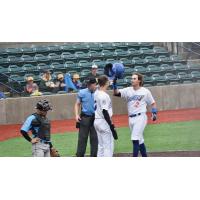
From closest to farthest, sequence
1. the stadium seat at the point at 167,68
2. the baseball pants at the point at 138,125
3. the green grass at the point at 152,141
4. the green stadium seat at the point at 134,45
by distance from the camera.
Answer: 1. the baseball pants at the point at 138,125
2. the green grass at the point at 152,141
3. the green stadium seat at the point at 134,45
4. the stadium seat at the point at 167,68

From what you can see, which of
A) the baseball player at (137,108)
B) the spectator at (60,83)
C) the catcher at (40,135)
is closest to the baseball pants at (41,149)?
the catcher at (40,135)

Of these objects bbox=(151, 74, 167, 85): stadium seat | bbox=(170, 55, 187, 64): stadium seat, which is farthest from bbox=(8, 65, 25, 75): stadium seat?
bbox=(170, 55, 187, 64): stadium seat

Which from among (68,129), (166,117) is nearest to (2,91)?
(68,129)

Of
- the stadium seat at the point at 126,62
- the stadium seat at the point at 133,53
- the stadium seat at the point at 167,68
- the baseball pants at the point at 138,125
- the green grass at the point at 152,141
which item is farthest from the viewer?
the stadium seat at the point at 167,68

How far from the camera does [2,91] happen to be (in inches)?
338

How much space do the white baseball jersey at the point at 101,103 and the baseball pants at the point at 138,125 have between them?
356 millimetres

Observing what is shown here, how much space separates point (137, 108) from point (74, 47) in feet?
5.07

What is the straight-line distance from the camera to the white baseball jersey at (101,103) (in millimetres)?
7531

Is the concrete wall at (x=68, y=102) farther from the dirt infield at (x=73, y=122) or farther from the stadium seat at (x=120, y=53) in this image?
the stadium seat at (x=120, y=53)

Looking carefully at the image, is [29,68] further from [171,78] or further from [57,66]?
[171,78]

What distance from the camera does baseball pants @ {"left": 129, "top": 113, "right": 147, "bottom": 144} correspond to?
7781mm

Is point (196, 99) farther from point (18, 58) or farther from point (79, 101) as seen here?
point (18, 58)

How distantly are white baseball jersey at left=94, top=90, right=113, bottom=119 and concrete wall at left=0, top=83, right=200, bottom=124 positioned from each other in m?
0.75

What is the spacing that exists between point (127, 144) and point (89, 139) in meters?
0.51
